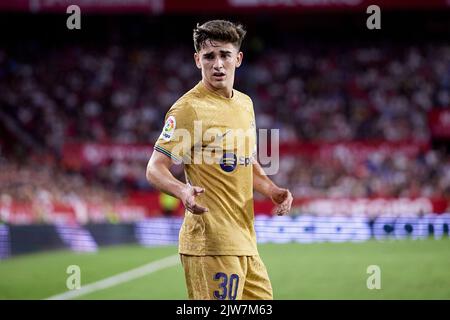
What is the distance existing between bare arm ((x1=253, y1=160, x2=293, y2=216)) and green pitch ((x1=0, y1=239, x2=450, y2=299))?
473 cm

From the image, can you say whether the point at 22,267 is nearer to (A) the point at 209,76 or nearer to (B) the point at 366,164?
(A) the point at 209,76

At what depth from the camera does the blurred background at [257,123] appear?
18.3 m

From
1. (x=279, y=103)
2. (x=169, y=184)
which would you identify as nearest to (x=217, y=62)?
(x=169, y=184)

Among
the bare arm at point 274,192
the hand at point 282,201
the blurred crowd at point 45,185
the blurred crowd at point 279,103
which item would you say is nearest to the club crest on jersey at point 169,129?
the bare arm at point 274,192

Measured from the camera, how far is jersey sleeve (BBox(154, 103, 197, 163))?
5.11 m

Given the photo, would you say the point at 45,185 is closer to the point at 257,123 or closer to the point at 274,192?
the point at 257,123

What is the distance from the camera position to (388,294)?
10172 mm

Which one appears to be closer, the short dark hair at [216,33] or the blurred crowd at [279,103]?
the short dark hair at [216,33]

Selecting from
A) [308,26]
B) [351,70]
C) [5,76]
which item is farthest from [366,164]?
[5,76]

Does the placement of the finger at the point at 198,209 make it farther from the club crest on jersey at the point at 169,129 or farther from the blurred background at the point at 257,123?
the blurred background at the point at 257,123

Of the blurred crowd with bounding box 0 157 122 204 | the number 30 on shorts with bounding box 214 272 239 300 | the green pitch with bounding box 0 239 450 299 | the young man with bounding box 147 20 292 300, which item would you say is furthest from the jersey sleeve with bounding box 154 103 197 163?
the blurred crowd with bounding box 0 157 122 204

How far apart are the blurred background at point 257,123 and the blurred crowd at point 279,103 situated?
0.18 ft

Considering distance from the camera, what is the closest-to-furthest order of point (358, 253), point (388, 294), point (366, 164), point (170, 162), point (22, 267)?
point (170, 162)
point (388, 294)
point (22, 267)
point (358, 253)
point (366, 164)

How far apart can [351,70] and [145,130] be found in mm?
Result: 7567
